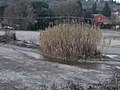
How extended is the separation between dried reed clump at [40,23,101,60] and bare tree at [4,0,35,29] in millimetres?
22291

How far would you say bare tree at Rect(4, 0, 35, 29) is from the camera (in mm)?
39250

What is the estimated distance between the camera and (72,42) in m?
15.8

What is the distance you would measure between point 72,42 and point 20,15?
27.5 meters

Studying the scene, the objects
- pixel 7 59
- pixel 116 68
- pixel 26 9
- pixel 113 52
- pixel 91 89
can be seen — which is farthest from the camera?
pixel 26 9

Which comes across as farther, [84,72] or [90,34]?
[90,34]

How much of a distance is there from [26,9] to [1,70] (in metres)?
31.0

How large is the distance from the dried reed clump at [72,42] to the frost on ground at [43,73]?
1692mm

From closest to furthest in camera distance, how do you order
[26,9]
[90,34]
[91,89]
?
[91,89]
[90,34]
[26,9]

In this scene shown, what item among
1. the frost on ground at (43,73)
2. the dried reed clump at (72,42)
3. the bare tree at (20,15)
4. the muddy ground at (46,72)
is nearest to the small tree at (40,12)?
the bare tree at (20,15)

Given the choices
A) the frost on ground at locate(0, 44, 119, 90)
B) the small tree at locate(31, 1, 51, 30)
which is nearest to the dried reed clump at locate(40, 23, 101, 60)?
the frost on ground at locate(0, 44, 119, 90)

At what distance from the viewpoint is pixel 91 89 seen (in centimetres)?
820

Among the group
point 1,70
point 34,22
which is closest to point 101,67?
point 1,70

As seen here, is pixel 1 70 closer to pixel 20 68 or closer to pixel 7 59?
pixel 20 68

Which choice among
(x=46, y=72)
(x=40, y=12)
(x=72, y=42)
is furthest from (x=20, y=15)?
(x=46, y=72)
